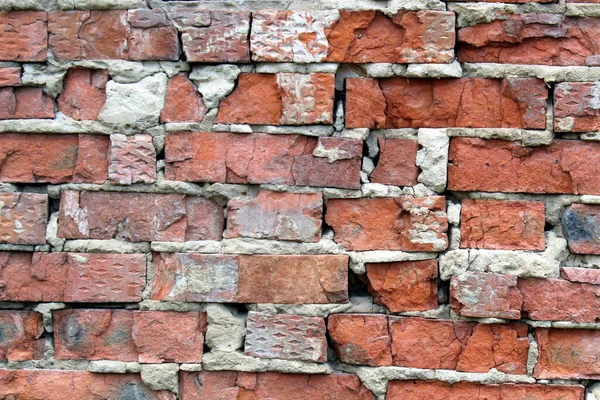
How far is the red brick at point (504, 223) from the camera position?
103 cm

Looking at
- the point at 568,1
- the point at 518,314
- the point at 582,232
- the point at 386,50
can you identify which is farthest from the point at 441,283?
the point at 568,1

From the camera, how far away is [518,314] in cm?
102

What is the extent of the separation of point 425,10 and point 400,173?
276 millimetres

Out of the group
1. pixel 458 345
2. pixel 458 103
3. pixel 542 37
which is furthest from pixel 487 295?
pixel 542 37

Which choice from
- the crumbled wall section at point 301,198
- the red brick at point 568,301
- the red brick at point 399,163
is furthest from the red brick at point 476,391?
the red brick at point 399,163

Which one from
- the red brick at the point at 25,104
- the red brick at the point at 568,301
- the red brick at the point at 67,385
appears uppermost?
the red brick at the point at 25,104

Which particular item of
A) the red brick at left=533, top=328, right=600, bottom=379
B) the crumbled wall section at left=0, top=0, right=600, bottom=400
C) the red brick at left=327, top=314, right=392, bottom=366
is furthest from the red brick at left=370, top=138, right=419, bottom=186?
the red brick at left=533, top=328, right=600, bottom=379

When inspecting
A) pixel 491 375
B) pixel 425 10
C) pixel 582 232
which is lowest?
pixel 491 375

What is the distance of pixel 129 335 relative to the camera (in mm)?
1066

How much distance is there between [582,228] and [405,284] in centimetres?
31

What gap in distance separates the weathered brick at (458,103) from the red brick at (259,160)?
0.08 meters

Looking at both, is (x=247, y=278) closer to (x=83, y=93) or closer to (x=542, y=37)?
(x=83, y=93)

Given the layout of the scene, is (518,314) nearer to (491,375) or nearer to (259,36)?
(491,375)

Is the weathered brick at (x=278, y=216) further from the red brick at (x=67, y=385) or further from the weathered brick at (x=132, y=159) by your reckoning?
the red brick at (x=67, y=385)
